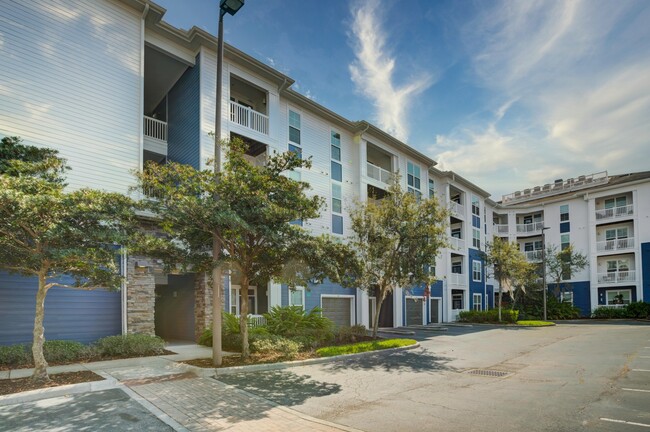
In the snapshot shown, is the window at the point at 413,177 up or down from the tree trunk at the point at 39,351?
up

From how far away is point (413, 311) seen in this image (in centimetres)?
2930

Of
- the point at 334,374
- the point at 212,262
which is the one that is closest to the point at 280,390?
the point at 334,374

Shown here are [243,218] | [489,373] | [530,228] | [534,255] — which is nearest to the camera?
[243,218]

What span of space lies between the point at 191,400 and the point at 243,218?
14.7 feet

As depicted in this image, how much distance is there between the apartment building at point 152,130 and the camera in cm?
1320

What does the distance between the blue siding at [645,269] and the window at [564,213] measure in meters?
7.26

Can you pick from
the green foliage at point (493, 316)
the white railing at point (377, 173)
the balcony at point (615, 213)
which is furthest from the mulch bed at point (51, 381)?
the balcony at point (615, 213)

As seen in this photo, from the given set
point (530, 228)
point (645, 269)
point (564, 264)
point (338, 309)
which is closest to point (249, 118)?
point (338, 309)

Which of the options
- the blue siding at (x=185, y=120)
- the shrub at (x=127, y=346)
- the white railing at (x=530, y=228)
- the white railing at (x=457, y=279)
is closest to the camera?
the shrub at (x=127, y=346)

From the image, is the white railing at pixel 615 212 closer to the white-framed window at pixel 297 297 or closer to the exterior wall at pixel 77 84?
the white-framed window at pixel 297 297

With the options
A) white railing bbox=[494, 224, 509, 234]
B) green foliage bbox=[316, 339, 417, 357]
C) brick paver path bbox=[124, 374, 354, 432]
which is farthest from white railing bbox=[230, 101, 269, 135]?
white railing bbox=[494, 224, 509, 234]

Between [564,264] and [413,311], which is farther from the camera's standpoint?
[564,264]

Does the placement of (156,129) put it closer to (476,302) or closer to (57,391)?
(57,391)

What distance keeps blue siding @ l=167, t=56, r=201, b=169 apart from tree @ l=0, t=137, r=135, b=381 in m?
7.56
